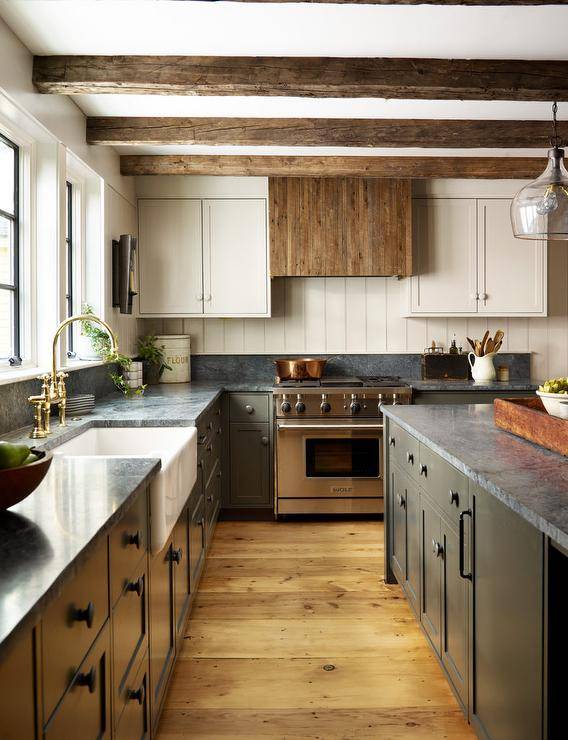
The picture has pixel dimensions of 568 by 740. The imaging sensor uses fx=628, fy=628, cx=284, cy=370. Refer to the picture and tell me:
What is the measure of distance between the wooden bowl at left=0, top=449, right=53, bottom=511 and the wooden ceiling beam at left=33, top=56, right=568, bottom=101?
2.03m

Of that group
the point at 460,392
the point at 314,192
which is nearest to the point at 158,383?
the point at 314,192

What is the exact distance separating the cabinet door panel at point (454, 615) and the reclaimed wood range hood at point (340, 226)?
109 inches

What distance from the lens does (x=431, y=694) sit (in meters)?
2.25

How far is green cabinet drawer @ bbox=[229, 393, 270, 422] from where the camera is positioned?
4.42 metres

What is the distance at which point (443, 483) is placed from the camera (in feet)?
6.97

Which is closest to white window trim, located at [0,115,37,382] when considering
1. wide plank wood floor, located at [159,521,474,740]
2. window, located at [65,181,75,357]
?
window, located at [65,181,75,357]

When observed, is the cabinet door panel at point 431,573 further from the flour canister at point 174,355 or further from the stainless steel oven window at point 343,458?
the flour canister at point 174,355

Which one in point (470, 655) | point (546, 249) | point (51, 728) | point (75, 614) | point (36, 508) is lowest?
point (470, 655)

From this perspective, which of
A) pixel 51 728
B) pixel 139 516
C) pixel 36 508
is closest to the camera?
pixel 51 728

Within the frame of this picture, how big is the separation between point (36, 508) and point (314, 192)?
363cm

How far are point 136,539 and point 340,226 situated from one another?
3.34 m

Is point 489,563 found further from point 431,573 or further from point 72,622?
point 72,622

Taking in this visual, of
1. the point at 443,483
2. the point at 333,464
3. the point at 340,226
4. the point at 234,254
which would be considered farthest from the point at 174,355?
the point at 443,483

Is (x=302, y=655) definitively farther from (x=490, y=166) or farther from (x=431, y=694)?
(x=490, y=166)
